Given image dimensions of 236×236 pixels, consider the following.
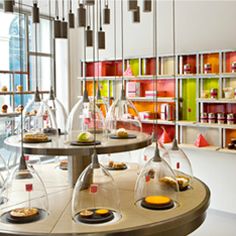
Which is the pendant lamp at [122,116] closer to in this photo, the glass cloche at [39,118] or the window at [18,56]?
the glass cloche at [39,118]

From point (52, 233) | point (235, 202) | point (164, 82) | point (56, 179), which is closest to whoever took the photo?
point (52, 233)

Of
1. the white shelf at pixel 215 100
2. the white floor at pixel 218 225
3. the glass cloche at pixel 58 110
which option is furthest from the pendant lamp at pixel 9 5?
the white shelf at pixel 215 100

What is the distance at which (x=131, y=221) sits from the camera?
4.75 feet

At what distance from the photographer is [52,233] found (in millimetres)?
1338

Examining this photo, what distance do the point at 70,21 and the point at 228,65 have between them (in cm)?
293

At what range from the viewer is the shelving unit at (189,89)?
4637 millimetres

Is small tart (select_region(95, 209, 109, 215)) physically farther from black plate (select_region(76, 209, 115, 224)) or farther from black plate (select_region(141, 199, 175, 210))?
black plate (select_region(141, 199, 175, 210))

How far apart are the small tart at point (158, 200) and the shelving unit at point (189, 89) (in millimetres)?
2825

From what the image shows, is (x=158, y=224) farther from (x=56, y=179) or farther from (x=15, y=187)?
(x=56, y=179)

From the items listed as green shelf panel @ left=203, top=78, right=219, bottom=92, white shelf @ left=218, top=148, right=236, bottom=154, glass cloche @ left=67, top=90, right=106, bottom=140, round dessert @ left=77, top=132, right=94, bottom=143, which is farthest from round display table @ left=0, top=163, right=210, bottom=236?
green shelf panel @ left=203, top=78, right=219, bottom=92

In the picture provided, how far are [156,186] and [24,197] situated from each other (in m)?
0.63

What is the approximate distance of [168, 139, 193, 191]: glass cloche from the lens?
6.11 ft

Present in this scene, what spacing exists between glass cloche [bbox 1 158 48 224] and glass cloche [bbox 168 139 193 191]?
0.68 metres

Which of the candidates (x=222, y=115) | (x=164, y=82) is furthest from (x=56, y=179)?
(x=164, y=82)
